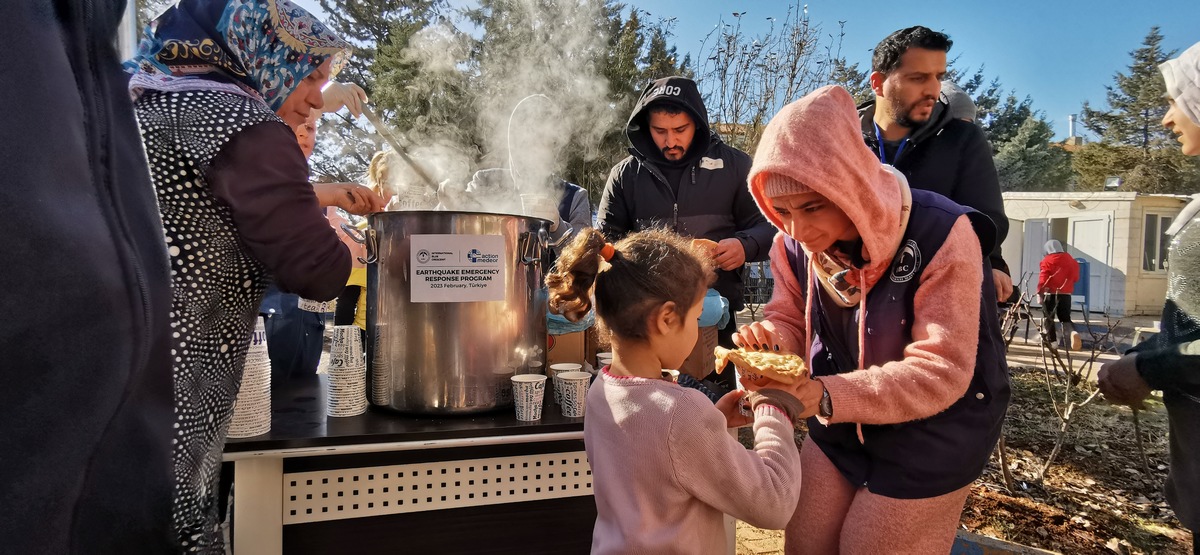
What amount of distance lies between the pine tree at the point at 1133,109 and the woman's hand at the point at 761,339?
43404 millimetres

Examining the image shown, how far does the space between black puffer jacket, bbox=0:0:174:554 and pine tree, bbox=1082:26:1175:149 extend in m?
45.1

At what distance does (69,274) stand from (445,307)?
4.78 ft

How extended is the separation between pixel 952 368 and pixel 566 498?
135 centimetres

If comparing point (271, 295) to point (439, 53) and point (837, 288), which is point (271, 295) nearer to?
point (837, 288)

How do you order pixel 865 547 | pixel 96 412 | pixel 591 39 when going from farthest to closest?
pixel 591 39, pixel 865 547, pixel 96 412

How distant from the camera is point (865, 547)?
1653 millimetres

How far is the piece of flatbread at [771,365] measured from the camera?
5.25 feet

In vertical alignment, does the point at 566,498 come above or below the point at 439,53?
below

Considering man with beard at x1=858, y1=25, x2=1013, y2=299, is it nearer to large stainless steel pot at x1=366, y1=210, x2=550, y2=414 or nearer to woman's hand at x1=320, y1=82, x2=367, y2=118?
large stainless steel pot at x1=366, y1=210, x2=550, y2=414

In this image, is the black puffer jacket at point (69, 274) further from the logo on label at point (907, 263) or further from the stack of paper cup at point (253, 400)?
the logo on label at point (907, 263)

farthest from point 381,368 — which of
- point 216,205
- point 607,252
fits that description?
point 607,252

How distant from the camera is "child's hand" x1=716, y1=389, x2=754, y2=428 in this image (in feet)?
5.76

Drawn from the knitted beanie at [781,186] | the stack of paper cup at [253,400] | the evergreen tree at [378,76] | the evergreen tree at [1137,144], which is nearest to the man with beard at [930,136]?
the knitted beanie at [781,186]

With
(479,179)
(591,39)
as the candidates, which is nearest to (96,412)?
(479,179)
